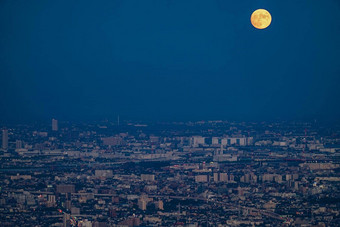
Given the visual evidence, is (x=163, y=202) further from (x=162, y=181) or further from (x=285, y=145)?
(x=285, y=145)

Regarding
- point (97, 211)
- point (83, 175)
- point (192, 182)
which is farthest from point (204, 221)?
point (83, 175)

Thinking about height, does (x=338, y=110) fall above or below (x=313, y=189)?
above

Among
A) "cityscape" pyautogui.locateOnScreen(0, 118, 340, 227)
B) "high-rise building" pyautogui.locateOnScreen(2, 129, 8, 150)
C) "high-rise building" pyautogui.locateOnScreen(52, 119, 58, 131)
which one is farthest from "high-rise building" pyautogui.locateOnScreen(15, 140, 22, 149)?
"high-rise building" pyautogui.locateOnScreen(52, 119, 58, 131)

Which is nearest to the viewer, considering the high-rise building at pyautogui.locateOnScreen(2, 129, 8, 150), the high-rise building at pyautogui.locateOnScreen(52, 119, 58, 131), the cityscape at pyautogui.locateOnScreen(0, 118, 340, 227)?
the cityscape at pyautogui.locateOnScreen(0, 118, 340, 227)

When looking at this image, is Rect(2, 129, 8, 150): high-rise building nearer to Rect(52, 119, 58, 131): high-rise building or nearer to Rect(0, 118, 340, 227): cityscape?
Rect(0, 118, 340, 227): cityscape

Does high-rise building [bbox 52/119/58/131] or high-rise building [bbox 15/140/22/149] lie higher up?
high-rise building [bbox 52/119/58/131]

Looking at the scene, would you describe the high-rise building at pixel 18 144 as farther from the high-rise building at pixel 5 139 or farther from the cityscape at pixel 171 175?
the high-rise building at pixel 5 139

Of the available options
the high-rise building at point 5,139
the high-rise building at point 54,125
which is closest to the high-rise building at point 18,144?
the high-rise building at point 5,139

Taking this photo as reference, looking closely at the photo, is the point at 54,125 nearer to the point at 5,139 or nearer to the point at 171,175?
the point at 5,139
